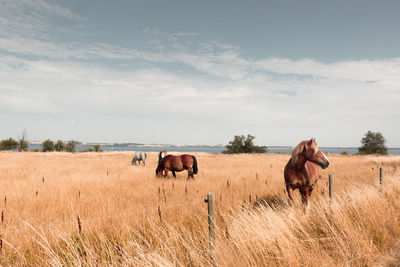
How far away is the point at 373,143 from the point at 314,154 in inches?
3082

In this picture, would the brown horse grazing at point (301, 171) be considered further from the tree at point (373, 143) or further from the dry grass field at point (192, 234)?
the tree at point (373, 143)

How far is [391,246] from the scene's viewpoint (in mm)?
4023

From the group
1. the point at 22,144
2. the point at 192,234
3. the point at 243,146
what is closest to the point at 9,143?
the point at 22,144

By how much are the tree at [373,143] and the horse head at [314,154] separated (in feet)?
254

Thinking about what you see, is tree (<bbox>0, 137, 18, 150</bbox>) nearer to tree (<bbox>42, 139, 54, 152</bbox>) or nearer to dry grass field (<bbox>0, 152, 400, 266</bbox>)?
tree (<bbox>42, 139, 54, 152</bbox>)

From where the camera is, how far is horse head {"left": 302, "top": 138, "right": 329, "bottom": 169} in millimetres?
5613

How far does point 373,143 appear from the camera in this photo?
221 ft

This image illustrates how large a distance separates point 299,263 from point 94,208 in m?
5.29

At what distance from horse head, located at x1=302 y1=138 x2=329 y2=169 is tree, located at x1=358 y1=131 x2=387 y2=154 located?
7748 cm

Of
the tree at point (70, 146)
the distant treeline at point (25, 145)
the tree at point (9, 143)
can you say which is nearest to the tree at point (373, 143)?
the distant treeline at point (25, 145)

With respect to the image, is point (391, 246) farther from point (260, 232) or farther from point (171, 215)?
point (171, 215)

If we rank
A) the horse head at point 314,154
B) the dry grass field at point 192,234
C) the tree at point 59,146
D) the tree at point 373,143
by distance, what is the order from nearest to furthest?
1. the dry grass field at point 192,234
2. the horse head at point 314,154
3. the tree at point 373,143
4. the tree at point 59,146

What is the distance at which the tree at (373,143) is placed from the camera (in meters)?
66.3

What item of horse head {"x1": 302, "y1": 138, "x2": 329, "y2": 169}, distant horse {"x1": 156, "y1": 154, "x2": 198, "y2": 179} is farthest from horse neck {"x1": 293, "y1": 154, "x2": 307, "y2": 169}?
distant horse {"x1": 156, "y1": 154, "x2": 198, "y2": 179}
